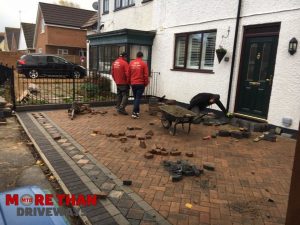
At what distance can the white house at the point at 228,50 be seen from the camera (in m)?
7.09

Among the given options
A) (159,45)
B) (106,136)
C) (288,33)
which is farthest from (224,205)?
(159,45)

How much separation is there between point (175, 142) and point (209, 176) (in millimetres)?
1905

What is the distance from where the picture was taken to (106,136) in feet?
21.9

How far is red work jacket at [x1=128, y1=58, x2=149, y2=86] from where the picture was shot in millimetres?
8688

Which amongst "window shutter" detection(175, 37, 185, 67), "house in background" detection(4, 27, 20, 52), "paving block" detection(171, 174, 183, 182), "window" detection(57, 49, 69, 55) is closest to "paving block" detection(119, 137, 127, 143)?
"paving block" detection(171, 174, 183, 182)

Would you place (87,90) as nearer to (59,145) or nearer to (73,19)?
(59,145)

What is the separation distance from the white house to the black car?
7389 mm

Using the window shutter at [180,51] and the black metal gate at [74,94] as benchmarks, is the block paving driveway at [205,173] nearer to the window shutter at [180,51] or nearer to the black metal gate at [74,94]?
the black metal gate at [74,94]

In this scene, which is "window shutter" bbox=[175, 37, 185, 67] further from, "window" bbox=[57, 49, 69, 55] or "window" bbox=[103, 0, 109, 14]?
"window" bbox=[57, 49, 69, 55]

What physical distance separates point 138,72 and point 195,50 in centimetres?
288

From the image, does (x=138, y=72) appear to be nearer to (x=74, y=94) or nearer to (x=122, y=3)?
(x=74, y=94)

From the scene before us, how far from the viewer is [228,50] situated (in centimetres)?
871

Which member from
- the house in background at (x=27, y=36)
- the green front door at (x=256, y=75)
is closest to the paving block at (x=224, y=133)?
the green front door at (x=256, y=75)

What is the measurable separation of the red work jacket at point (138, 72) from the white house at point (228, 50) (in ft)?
7.45
